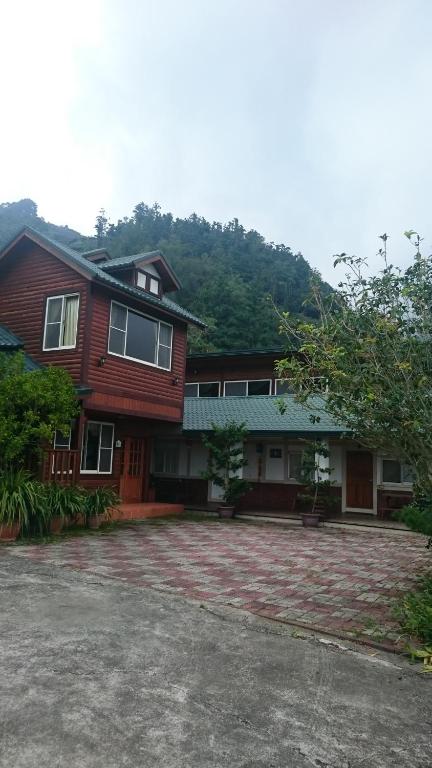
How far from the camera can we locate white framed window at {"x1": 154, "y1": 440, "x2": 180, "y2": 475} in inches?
764

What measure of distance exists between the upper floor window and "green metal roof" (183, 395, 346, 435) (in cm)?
126

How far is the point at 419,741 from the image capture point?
3.09 metres

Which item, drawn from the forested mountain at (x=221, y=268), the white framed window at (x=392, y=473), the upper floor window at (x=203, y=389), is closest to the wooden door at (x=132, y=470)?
the upper floor window at (x=203, y=389)

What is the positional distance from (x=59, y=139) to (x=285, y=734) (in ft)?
63.1

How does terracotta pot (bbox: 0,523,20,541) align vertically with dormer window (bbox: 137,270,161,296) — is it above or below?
below

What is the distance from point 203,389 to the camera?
22469 millimetres

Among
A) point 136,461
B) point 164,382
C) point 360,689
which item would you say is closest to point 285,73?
point 164,382

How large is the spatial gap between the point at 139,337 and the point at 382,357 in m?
10.2

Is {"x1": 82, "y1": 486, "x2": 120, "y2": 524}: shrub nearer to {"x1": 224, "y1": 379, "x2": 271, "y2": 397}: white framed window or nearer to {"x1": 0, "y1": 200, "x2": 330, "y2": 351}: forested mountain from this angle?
{"x1": 224, "y1": 379, "x2": 271, "y2": 397}: white framed window

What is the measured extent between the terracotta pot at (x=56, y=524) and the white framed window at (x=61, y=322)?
4.50 metres

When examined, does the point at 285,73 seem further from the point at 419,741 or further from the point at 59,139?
the point at 419,741

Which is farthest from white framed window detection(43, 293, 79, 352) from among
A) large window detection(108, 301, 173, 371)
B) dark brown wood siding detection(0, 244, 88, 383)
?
large window detection(108, 301, 173, 371)

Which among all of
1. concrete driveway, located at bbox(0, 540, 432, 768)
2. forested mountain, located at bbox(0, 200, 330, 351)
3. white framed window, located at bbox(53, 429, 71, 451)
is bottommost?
concrete driveway, located at bbox(0, 540, 432, 768)

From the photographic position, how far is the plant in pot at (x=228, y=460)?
52.3ft
